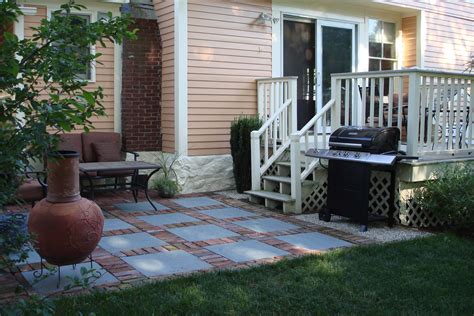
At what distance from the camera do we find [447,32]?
11.9m

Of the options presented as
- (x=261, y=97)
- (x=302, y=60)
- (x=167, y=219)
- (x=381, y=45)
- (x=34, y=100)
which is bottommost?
(x=167, y=219)

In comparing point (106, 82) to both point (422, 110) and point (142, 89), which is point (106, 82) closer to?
point (142, 89)

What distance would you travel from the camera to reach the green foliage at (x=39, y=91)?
82.5 inches

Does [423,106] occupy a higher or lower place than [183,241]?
higher

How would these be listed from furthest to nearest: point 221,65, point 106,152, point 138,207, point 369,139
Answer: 1. point 221,65
2. point 106,152
3. point 138,207
4. point 369,139

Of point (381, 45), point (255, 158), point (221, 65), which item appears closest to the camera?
point (255, 158)

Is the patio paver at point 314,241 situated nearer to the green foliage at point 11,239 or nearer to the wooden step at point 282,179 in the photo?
the wooden step at point 282,179

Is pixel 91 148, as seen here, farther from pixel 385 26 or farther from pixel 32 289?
pixel 385 26

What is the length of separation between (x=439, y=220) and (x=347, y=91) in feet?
6.72

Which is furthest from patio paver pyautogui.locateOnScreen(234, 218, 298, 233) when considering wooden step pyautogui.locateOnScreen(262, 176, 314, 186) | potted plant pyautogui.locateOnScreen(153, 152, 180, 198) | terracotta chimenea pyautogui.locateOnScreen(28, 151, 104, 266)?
terracotta chimenea pyautogui.locateOnScreen(28, 151, 104, 266)

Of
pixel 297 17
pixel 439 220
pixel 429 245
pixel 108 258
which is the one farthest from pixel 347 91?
pixel 108 258

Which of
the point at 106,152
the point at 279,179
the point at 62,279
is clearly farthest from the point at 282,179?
the point at 62,279

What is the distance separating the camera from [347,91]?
718 centimetres

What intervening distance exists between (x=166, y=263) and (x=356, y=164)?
2.58 m
